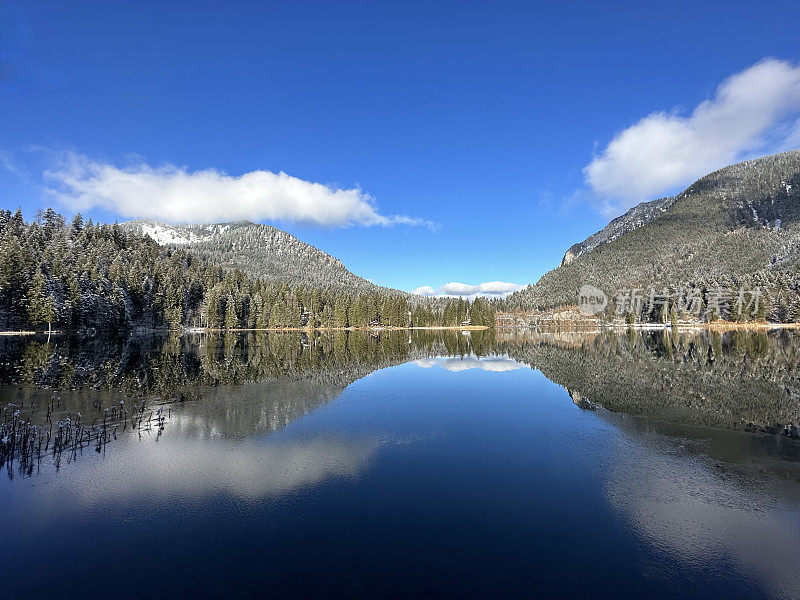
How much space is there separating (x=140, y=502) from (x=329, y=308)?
150m

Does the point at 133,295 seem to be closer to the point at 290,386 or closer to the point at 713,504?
the point at 290,386

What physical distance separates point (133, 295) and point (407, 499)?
12336 centimetres

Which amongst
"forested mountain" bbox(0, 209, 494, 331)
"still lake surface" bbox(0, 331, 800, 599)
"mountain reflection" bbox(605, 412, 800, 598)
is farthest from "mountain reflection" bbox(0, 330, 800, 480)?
"forested mountain" bbox(0, 209, 494, 331)

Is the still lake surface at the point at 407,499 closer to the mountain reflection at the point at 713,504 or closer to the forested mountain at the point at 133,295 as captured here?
the mountain reflection at the point at 713,504

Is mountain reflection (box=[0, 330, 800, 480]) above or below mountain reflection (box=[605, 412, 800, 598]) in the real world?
above

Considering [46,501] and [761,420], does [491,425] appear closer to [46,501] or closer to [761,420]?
[761,420]

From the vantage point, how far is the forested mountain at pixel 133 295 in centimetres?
8994

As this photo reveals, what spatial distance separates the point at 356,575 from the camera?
8.85 meters

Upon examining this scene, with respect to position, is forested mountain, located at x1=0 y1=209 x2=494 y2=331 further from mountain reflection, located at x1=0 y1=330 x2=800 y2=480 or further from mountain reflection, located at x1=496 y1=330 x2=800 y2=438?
mountain reflection, located at x1=496 y1=330 x2=800 y2=438

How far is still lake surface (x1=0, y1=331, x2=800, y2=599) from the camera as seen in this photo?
29.0 ft

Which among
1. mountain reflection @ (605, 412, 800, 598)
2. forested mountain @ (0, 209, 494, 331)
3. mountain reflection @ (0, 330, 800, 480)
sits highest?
forested mountain @ (0, 209, 494, 331)

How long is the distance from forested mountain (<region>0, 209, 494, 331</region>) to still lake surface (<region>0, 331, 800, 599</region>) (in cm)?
8210

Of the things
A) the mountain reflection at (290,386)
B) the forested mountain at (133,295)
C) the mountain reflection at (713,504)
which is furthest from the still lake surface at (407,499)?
the forested mountain at (133,295)

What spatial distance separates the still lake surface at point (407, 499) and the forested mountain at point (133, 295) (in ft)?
269
